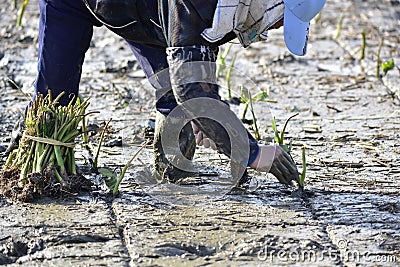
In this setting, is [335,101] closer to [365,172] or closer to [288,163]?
[365,172]

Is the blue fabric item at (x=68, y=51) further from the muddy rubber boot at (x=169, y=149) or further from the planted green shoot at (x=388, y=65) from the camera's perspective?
the planted green shoot at (x=388, y=65)

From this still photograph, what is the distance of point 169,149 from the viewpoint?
378 centimetres

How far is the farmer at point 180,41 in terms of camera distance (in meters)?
3.19

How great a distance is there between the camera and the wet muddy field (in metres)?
2.94

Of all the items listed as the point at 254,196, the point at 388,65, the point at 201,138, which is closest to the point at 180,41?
the point at 201,138

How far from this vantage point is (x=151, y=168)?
12.7 ft

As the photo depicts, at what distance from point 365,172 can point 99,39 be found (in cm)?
359

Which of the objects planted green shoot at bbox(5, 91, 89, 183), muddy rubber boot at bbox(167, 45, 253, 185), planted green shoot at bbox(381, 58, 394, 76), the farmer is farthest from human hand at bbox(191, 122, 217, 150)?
planted green shoot at bbox(381, 58, 394, 76)

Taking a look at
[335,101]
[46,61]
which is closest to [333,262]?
[46,61]

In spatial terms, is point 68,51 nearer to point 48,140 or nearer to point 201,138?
point 48,140

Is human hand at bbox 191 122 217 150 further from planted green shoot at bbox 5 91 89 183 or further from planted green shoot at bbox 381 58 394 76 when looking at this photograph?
planted green shoot at bbox 381 58 394 76

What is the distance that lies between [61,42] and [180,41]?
798mm

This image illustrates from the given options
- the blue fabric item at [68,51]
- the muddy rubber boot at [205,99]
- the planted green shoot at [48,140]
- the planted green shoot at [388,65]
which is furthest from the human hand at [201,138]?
the planted green shoot at [388,65]

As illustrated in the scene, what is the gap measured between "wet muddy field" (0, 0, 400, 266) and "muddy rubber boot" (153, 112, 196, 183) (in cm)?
8
